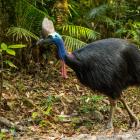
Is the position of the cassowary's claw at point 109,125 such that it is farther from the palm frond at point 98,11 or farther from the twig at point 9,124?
the palm frond at point 98,11

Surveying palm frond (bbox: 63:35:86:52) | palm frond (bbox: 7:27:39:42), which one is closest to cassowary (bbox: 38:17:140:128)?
palm frond (bbox: 7:27:39:42)

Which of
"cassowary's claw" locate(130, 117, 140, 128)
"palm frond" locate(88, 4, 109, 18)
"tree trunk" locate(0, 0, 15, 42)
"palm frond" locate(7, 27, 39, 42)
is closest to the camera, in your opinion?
"cassowary's claw" locate(130, 117, 140, 128)

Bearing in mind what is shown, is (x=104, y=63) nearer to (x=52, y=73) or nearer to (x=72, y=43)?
(x=72, y=43)

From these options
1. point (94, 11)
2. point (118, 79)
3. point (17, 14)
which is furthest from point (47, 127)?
point (94, 11)

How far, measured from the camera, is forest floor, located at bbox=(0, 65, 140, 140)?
600cm

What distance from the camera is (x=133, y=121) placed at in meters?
6.39

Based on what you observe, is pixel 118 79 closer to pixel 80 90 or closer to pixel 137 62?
pixel 137 62

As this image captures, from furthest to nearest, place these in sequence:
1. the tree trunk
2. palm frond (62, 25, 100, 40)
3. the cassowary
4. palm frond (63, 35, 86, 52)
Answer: palm frond (62, 25, 100, 40) < the tree trunk < palm frond (63, 35, 86, 52) < the cassowary

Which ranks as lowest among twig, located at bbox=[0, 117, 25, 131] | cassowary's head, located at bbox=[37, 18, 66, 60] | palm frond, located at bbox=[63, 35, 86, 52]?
twig, located at bbox=[0, 117, 25, 131]

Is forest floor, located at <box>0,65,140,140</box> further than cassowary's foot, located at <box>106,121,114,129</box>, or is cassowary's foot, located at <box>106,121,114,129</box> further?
cassowary's foot, located at <box>106,121,114,129</box>

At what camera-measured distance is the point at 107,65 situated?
5977mm

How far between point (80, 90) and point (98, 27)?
179 cm

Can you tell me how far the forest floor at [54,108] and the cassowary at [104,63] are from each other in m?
0.41

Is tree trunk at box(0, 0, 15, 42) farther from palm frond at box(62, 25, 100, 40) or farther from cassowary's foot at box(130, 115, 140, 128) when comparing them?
cassowary's foot at box(130, 115, 140, 128)
